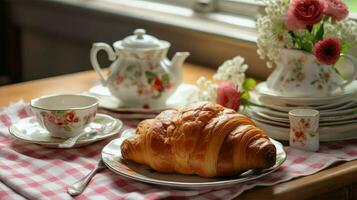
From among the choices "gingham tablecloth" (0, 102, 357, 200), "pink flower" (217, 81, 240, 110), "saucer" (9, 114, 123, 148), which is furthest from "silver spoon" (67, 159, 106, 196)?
"pink flower" (217, 81, 240, 110)

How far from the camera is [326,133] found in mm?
1238

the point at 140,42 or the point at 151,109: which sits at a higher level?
the point at 140,42

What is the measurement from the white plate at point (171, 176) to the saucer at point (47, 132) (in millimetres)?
120

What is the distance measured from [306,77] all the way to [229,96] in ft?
0.50

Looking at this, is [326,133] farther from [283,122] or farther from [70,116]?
[70,116]

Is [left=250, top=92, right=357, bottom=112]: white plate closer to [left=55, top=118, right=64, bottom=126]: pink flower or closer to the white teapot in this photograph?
the white teapot

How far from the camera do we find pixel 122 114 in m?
1.42

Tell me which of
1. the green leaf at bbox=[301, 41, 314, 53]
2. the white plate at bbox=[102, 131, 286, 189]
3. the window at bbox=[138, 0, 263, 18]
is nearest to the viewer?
the white plate at bbox=[102, 131, 286, 189]

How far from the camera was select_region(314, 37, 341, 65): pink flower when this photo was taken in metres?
1.22

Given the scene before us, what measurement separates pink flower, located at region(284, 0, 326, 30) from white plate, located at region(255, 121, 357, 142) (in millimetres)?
194

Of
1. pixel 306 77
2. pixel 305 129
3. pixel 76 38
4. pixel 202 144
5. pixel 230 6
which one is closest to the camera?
pixel 202 144

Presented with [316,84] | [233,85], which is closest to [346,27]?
[316,84]

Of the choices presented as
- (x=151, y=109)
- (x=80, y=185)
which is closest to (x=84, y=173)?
(x=80, y=185)

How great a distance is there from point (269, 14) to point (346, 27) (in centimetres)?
15
